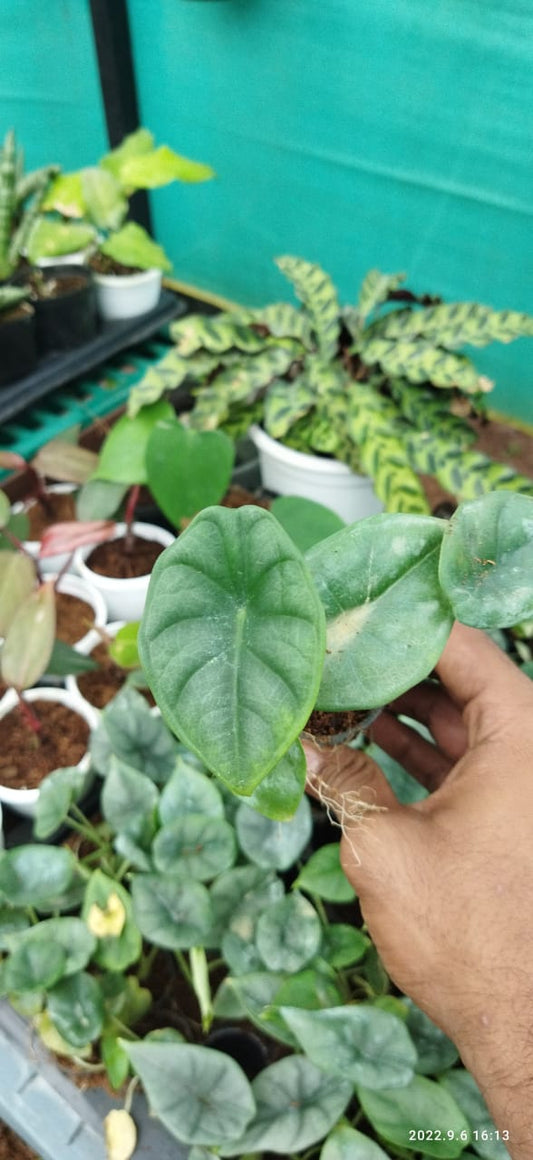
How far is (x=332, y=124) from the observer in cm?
139

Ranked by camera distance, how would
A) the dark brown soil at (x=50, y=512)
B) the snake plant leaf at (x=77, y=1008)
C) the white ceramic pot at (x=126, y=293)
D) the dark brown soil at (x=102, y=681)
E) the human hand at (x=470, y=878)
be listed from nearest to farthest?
the human hand at (x=470, y=878), the snake plant leaf at (x=77, y=1008), the dark brown soil at (x=102, y=681), the dark brown soil at (x=50, y=512), the white ceramic pot at (x=126, y=293)

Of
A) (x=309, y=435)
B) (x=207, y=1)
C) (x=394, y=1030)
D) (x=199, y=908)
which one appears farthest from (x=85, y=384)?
(x=394, y=1030)

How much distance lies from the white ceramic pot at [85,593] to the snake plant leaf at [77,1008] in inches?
19.7

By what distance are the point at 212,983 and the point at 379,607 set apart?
682mm

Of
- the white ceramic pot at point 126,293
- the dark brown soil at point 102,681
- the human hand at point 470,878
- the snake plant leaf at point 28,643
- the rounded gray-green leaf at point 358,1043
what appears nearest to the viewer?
the human hand at point 470,878

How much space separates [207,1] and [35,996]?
5.00ft

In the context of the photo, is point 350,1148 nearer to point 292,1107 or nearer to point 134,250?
point 292,1107

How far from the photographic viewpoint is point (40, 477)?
1.41 metres

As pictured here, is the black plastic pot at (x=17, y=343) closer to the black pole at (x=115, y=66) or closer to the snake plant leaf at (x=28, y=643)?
the black pole at (x=115, y=66)

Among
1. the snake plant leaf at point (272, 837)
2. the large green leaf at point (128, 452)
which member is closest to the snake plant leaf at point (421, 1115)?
the snake plant leaf at point (272, 837)

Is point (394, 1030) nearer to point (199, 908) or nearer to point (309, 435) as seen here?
point (199, 908)

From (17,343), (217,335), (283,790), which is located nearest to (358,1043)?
(283,790)

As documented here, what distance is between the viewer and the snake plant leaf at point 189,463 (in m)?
1.14

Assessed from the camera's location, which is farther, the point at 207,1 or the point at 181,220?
the point at 181,220
